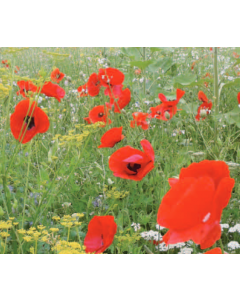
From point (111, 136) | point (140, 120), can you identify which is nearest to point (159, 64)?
point (140, 120)

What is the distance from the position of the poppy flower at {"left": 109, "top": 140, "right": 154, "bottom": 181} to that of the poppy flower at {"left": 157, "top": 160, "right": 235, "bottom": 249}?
1.44ft

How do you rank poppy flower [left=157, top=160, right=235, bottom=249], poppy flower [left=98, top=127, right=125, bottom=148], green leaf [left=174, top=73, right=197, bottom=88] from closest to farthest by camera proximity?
1. poppy flower [left=157, top=160, right=235, bottom=249]
2. poppy flower [left=98, top=127, right=125, bottom=148]
3. green leaf [left=174, top=73, right=197, bottom=88]

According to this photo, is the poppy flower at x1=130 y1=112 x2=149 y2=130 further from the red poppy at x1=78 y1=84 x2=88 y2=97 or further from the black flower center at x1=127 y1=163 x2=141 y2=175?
the black flower center at x1=127 y1=163 x2=141 y2=175

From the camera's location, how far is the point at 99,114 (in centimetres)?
186

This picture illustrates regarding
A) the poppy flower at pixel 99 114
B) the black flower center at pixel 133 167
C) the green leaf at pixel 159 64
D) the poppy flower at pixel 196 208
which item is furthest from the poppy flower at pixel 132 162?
the green leaf at pixel 159 64

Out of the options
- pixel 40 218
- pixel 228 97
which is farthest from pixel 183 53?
pixel 40 218

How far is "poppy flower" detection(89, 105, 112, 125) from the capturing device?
5.99 ft

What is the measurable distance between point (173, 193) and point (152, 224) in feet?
2.23

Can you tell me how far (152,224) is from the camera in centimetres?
132

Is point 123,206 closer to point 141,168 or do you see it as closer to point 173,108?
point 141,168

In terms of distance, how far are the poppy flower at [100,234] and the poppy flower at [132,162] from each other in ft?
0.66

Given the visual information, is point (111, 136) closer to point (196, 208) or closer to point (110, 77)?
point (110, 77)

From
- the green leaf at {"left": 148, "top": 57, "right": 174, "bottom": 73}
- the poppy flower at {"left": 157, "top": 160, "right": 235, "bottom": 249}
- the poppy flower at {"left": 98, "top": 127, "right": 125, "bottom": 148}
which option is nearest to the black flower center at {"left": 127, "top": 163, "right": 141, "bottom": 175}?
the poppy flower at {"left": 98, "top": 127, "right": 125, "bottom": 148}

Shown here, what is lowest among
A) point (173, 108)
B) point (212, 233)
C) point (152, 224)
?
point (152, 224)
